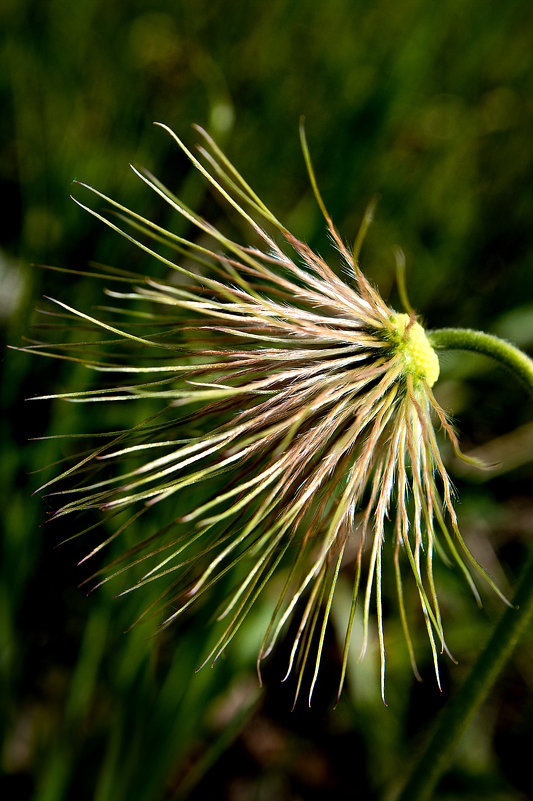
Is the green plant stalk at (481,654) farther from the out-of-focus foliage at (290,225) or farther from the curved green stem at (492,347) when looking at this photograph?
the out-of-focus foliage at (290,225)

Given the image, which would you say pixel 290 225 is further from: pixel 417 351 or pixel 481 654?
pixel 481 654

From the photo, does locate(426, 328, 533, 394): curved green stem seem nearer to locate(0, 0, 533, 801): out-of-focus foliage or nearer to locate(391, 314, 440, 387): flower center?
locate(391, 314, 440, 387): flower center

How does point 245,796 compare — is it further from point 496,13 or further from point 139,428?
point 496,13

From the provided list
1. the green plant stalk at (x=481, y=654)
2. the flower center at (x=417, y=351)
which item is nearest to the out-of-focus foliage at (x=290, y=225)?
the green plant stalk at (x=481, y=654)

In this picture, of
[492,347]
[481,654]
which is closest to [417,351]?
[492,347]

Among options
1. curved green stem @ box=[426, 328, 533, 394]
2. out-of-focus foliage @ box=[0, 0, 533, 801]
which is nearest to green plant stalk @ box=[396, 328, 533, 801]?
curved green stem @ box=[426, 328, 533, 394]
